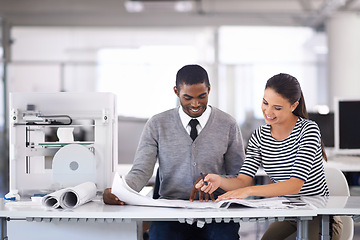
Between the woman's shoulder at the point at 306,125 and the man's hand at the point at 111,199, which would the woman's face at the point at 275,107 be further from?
the man's hand at the point at 111,199

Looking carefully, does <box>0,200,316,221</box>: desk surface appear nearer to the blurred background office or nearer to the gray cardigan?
the gray cardigan

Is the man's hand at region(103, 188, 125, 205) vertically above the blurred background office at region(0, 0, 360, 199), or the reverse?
the blurred background office at region(0, 0, 360, 199)

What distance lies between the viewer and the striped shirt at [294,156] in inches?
72.7

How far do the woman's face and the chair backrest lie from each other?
23.6 inches

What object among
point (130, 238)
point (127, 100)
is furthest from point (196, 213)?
point (127, 100)

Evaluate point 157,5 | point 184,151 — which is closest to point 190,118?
point 184,151

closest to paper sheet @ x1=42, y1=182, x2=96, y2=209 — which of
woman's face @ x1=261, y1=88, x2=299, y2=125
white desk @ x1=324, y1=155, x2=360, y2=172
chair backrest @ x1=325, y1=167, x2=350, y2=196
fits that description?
woman's face @ x1=261, y1=88, x2=299, y2=125

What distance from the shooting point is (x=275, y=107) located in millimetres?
1891

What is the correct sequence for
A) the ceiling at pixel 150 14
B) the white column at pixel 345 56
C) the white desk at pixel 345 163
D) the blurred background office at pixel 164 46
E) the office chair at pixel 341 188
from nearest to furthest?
the office chair at pixel 341 188, the white desk at pixel 345 163, the white column at pixel 345 56, the blurred background office at pixel 164 46, the ceiling at pixel 150 14

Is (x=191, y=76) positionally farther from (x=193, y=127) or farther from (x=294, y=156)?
(x=294, y=156)

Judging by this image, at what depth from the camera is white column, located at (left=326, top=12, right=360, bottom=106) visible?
22.5ft

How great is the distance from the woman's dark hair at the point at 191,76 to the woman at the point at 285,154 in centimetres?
29

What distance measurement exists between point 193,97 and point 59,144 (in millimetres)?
646

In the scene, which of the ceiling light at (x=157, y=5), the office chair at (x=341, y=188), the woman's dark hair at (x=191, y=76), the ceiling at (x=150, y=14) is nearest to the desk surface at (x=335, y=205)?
the office chair at (x=341, y=188)
